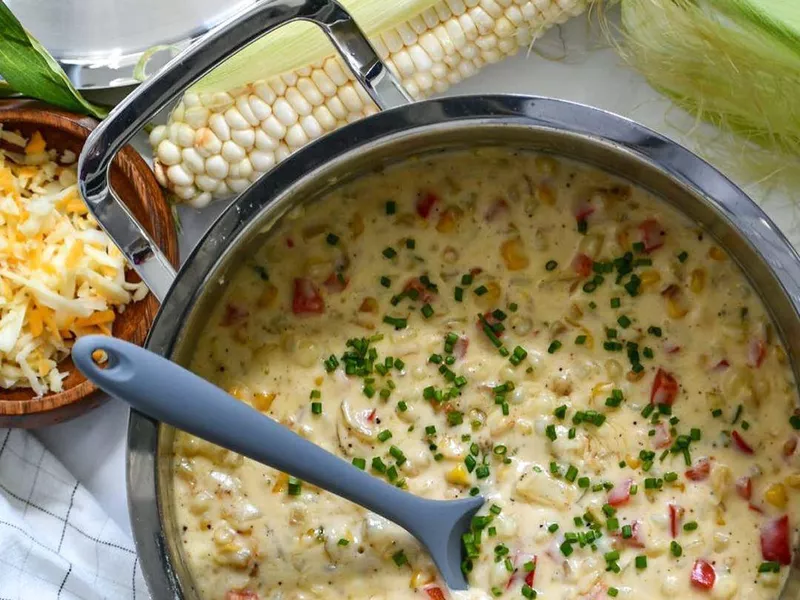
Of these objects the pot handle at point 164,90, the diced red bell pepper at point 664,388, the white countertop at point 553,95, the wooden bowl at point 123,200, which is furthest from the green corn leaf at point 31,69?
the diced red bell pepper at point 664,388

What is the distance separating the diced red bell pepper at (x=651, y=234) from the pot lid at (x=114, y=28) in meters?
0.99

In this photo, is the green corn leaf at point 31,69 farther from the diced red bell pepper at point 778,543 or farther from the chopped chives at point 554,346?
the diced red bell pepper at point 778,543

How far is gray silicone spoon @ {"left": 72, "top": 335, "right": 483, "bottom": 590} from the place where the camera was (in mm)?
Answer: 1438

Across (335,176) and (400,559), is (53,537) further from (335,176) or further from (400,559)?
(335,176)

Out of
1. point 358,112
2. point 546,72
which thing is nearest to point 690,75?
point 546,72

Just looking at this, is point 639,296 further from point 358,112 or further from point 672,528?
point 358,112

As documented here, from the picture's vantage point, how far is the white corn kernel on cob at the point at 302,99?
2.05 m

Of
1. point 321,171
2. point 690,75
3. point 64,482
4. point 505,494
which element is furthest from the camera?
point 64,482

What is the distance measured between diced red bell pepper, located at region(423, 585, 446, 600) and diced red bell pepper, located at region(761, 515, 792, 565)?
575 millimetres

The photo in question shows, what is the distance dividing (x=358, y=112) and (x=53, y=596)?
3.86ft

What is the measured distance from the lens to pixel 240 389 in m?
1.90

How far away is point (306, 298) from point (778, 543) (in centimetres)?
96

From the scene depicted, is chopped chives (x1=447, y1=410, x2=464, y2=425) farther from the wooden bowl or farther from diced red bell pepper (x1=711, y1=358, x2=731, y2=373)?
the wooden bowl

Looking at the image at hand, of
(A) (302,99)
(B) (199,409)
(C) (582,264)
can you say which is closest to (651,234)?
(C) (582,264)
